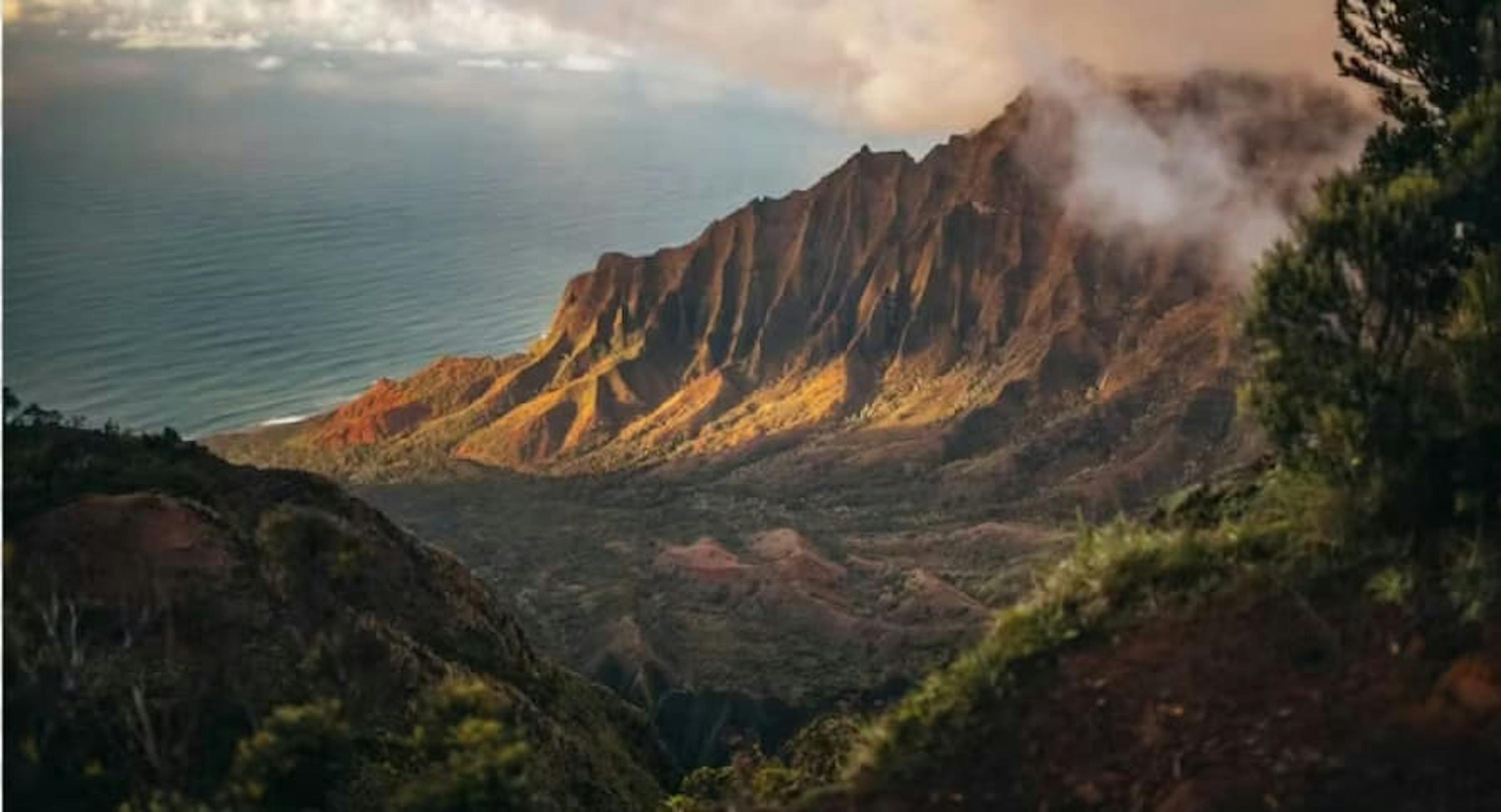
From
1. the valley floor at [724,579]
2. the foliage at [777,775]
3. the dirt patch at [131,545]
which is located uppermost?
the dirt patch at [131,545]

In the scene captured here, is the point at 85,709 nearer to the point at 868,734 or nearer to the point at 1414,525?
the point at 868,734

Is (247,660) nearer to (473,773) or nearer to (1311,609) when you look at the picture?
(473,773)

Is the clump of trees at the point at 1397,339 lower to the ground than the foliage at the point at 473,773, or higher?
higher

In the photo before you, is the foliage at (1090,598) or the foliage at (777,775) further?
the foliage at (777,775)

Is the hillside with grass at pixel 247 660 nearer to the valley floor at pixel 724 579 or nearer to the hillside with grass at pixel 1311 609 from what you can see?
the hillside with grass at pixel 1311 609

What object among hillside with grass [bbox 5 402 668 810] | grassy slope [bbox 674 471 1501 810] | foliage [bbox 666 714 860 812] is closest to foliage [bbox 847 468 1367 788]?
grassy slope [bbox 674 471 1501 810]

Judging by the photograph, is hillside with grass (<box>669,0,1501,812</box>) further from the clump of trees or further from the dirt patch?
the dirt patch

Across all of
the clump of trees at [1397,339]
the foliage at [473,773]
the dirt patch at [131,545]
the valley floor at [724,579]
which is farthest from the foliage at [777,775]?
the valley floor at [724,579]

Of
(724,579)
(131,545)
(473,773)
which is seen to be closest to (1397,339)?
(473,773)
